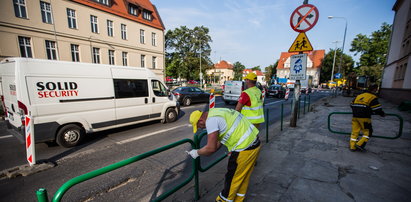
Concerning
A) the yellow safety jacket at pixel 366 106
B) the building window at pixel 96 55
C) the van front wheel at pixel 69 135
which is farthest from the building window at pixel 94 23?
the yellow safety jacket at pixel 366 106

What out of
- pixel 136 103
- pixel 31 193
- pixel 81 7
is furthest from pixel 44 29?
pixel 31 193

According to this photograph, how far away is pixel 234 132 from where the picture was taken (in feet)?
6.29

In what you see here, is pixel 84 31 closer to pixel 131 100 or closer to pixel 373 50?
pixel 131 100

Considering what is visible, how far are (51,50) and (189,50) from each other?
30730 mm

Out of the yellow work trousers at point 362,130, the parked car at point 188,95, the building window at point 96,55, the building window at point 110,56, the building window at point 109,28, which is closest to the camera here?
the yellow work trousers at point 362,130

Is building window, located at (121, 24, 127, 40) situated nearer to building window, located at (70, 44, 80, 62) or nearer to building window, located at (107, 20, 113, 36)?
building window, located at (107, 20, 113, 36)

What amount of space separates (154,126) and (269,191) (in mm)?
5299

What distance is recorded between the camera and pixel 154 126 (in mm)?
6898

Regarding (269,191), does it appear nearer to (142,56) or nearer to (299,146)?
(299,146)

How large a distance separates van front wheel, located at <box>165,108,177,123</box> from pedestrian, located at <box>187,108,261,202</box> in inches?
219

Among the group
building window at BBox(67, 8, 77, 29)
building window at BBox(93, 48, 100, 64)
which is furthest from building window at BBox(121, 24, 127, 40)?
building window at BBox(67, 8, 77, 29)

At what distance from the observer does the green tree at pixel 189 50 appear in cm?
4253

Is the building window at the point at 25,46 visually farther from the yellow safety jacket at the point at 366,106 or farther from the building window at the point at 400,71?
the building window at the point at 400,71

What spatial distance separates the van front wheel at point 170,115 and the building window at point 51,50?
55.2ft
